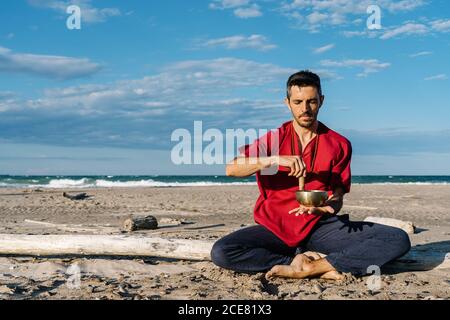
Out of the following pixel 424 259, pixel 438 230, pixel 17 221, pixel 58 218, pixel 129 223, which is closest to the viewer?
pixel 424 259

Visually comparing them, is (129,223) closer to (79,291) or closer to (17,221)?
(17,221)

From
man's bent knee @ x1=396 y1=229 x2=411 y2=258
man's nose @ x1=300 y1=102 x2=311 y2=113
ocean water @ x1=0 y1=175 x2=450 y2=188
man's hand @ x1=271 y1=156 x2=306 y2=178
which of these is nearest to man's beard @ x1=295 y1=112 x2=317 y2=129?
man's nose @ x1=300 y1=102 x2=311 y2=113

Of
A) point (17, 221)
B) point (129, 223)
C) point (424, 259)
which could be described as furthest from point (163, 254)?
point (17, 221)

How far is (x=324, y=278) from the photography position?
449 centimetres

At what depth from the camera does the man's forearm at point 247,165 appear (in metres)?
4.14

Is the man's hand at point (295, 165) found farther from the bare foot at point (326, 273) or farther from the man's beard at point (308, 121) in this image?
the bare foot at point (326, 273)

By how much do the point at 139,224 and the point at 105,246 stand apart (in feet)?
9.99

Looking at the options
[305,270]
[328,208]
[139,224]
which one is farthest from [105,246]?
[139,224]

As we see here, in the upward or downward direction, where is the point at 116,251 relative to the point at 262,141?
downward

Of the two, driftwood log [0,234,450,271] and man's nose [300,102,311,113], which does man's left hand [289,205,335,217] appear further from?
driftwood log [0,234,450,271]

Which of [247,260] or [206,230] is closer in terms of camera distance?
[247,260]

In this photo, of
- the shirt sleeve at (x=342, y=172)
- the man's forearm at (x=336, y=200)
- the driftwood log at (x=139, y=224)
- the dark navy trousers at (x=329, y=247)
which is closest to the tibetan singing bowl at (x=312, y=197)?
the man's forearm at (x=336, y=200)

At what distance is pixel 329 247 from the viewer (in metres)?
4.55

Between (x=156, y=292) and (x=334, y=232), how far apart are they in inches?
63.0
